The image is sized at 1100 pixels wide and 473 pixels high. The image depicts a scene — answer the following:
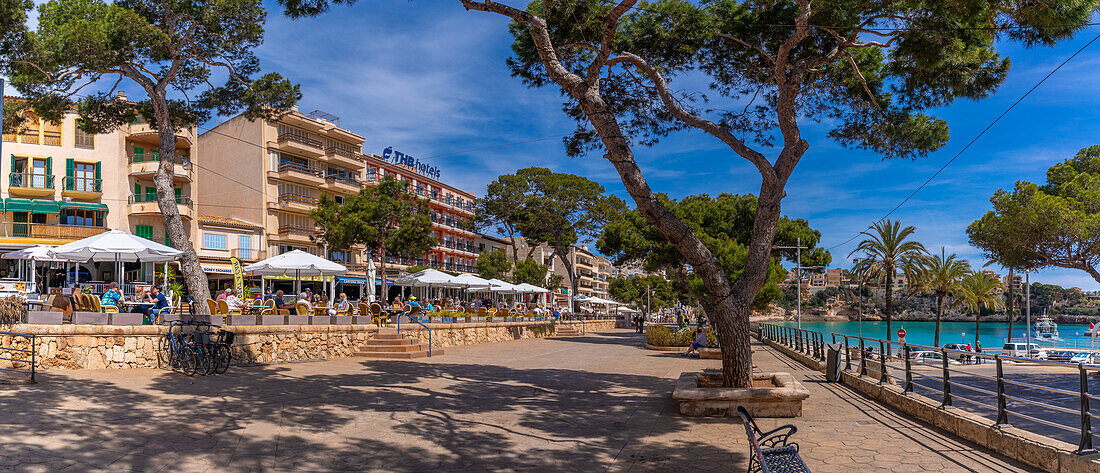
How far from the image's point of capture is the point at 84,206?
3117 cm

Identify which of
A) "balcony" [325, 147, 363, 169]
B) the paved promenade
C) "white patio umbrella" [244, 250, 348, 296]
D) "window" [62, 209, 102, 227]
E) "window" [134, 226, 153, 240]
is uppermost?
"balcony" [325, 147, 363, 169]

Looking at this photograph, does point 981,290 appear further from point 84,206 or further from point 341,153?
point 84,206

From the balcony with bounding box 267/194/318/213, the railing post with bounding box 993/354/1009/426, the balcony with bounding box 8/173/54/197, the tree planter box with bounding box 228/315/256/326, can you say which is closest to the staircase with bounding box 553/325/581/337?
the balcony with bounding box 267/194/318/213

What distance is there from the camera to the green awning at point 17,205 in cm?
2914

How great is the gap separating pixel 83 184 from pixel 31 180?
6.56 feet

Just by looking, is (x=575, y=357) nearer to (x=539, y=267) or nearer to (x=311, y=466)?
(x=311, y=466)

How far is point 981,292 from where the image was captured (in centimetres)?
4272

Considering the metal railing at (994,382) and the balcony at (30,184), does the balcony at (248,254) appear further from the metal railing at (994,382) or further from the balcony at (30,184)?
the metal railing at (994,382)

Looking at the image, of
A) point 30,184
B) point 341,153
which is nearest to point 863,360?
point 30,184

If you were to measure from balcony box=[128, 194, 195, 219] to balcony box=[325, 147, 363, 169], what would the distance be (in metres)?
12.3

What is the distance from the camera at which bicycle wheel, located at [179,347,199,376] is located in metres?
11.2

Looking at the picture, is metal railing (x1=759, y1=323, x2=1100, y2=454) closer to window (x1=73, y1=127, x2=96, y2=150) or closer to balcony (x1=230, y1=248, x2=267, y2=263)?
balcony (x1=230, y1=248, x2=267, y2=263)

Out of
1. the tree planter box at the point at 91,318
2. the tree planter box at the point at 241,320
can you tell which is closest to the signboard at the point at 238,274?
the tree planter box at the point at 241,320

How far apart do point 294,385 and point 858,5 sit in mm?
10420
